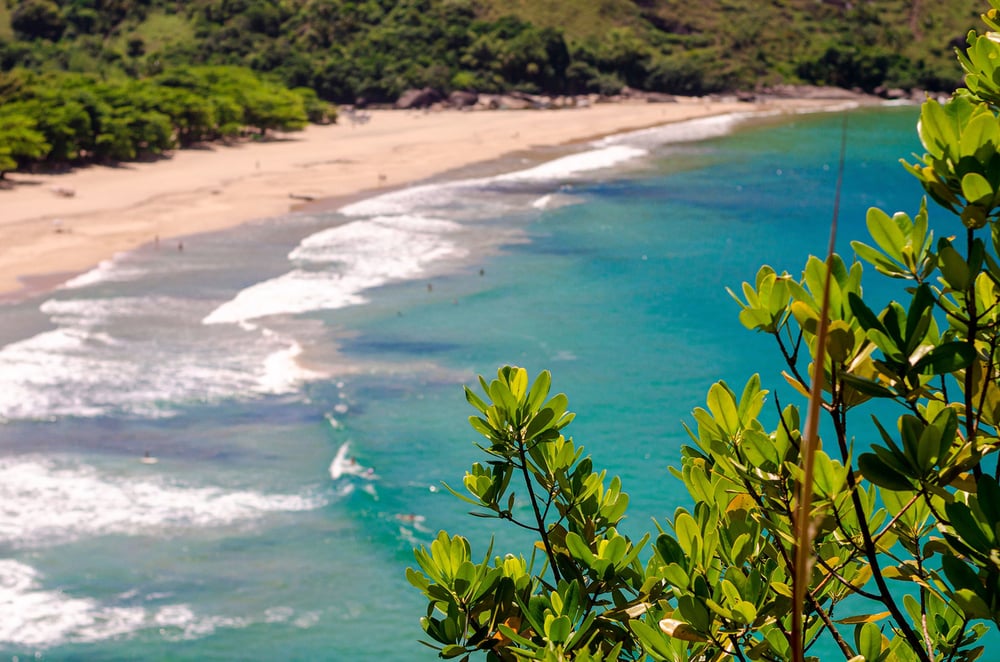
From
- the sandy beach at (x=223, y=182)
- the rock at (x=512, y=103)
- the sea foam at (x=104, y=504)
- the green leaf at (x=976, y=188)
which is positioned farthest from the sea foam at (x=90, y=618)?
the rock at (x=512, y=103)

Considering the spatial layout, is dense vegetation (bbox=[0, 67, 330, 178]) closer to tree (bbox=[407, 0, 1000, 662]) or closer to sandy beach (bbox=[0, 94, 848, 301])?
sandy beach (bbox=[0, 94, 848, 301])

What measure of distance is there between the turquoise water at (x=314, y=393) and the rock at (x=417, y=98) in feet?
155

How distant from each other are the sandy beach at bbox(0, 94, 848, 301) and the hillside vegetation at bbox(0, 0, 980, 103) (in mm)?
14304

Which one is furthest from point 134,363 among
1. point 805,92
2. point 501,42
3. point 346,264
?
point 805,92

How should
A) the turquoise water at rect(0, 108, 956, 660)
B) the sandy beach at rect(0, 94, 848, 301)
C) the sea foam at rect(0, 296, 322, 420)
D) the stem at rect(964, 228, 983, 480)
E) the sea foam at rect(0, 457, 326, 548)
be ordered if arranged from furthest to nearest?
the sandy beach at rect(0, 94, 848, 301)
the sea foam at rect(0, 296, 322, 420)
the sea foam at rect(0, 457, 326, 548)
the turquoise water at rect(0, 108, 956, 660)
the stem at rect(964, 228, 983, 480)

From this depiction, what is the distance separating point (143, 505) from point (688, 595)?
17.9 meters

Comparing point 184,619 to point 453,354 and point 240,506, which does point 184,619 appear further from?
point 453,354

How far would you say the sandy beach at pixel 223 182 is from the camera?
39.0 m

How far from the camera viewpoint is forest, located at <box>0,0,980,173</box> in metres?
73.9

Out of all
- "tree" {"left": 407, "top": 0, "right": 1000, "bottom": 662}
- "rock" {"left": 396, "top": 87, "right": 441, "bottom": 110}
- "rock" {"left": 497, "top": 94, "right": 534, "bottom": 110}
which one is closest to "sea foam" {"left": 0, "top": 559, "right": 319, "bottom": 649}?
"tree" {"left": 407, "top": 0, "right": 1000, "bottom": 662}

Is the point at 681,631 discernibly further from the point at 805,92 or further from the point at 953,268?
the point at 805,92

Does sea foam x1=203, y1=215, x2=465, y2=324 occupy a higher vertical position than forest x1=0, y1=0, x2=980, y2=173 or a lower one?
lower

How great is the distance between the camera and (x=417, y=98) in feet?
317

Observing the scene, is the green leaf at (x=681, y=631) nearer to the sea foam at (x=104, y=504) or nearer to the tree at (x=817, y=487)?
the tree at (x=817, y=487)
